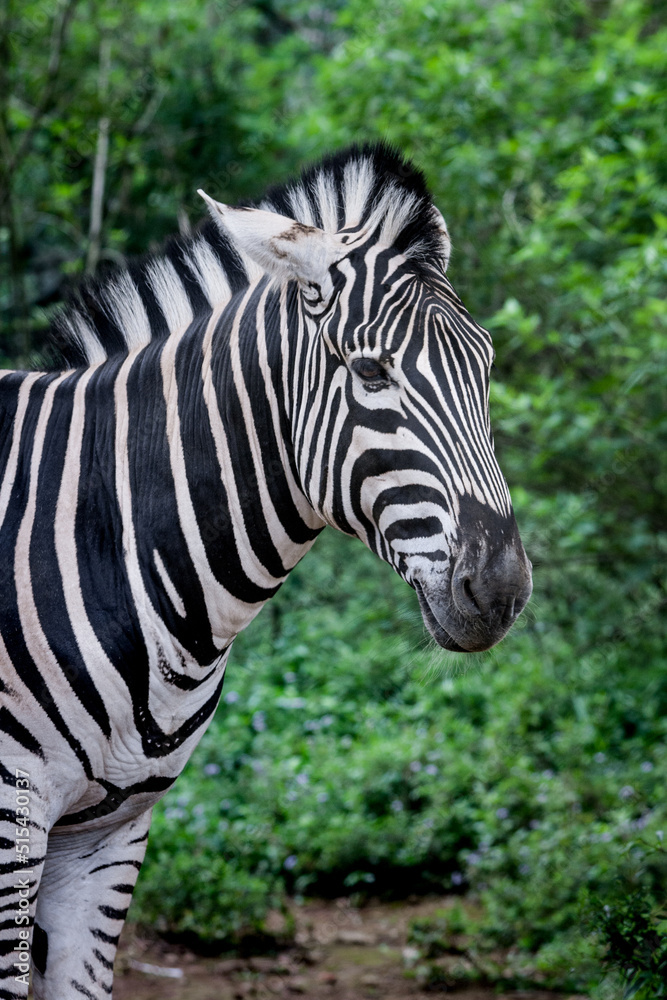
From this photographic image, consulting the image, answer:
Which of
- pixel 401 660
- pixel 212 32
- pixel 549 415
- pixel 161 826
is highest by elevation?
pixel 212 32

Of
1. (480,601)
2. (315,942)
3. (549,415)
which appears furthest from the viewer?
(549,415)

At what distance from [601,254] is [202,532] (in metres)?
5.90

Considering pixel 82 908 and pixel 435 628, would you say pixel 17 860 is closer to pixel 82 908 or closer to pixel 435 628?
pixel 82 908

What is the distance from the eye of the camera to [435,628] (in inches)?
83.0

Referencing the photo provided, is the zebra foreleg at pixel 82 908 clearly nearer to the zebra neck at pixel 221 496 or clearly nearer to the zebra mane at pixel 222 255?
the zebra neck at pixel 221 496

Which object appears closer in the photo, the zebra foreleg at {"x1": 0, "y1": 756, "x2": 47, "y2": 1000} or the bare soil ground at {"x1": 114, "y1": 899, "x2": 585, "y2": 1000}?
the zebra foreleg at {"x1": 0, "y1": 756, "x2": 47, "y2": 1000}

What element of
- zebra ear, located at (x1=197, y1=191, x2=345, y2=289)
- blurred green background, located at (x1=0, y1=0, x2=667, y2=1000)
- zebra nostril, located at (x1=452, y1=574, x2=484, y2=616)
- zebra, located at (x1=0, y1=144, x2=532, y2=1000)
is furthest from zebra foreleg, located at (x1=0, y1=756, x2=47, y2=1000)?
Answer: blurred green background, located at (x1=0, y1=0, x2=667, y2=1000)

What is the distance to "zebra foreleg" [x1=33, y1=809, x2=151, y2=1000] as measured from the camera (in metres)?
2.51

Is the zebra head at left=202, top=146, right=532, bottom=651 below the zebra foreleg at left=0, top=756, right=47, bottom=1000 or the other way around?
the other way around

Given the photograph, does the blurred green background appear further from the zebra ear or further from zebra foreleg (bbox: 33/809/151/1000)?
the zebra ear

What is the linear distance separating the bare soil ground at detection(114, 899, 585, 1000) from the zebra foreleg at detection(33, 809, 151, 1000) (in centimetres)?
196

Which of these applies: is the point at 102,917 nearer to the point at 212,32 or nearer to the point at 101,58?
the point at 101,58

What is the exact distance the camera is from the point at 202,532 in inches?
94.2

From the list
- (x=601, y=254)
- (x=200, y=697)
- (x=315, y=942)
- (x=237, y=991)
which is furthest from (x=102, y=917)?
(x=601, y=254)
